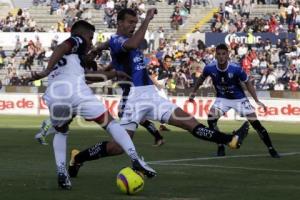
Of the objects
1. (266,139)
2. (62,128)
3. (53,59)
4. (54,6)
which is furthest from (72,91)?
(54,6)

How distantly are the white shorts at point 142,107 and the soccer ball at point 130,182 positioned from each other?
1344 millimetres

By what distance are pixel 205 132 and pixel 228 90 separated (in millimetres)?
6453

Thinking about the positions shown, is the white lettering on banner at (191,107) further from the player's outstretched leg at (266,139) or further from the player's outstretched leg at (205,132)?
the player's outstretched leg at (205,132)

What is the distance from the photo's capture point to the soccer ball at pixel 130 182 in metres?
11.1

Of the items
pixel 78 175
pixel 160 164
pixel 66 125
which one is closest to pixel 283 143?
pixel 160 164

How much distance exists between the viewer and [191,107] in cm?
3675

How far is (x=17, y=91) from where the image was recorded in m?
40.8

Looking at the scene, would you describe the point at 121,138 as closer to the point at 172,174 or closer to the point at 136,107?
the point at 136,107

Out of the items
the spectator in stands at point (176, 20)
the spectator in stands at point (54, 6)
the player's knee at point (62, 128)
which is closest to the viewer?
the player's knee at point (62, 128)

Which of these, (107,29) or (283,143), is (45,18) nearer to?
(107,29)

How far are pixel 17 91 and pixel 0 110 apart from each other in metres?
1.17

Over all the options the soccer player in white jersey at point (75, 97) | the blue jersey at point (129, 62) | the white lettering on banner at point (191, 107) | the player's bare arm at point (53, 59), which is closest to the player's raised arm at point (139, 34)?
the blue jersey at point (129, 62)

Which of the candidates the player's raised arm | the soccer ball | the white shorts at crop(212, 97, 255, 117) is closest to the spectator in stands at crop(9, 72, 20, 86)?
the white shorts at crop(212, 97, 255, 117)

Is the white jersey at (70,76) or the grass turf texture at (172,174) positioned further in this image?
the white jersey at (70,76)
